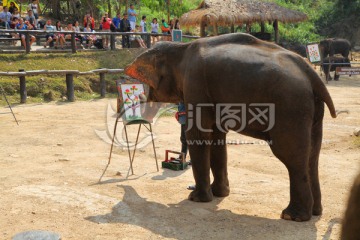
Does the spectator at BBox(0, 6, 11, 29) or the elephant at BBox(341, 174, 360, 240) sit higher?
the spectator at BBox(0, 6, 11, 29)

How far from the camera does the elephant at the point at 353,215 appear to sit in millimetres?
1432

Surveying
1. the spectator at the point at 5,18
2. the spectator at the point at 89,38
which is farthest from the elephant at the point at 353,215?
the spectator at the point at 89,38

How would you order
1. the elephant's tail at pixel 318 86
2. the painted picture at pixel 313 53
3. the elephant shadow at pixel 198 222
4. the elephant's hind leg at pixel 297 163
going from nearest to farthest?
the elephant shadow at pixel 198 222
the elephant's hind leg at pixel 297 163
the elephant's tail at pixel 318 86
the painted picture at pixel 313 53

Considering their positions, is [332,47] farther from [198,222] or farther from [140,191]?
[198,222]

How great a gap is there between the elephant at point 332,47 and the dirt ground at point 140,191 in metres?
14.4

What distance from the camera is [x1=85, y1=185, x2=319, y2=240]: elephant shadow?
5.28 meters

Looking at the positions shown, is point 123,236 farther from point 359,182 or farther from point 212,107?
point 359,182

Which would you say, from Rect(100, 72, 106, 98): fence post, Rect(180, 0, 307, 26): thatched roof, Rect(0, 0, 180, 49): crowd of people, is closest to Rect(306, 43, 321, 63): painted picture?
Rect(180, 0, 307, 26): thatched roof

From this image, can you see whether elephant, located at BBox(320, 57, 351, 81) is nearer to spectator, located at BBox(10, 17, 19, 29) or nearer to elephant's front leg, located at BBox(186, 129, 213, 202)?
spectator, located at BBox(10, 17, 19, 29)

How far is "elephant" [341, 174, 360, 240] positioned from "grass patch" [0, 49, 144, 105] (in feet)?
44.2

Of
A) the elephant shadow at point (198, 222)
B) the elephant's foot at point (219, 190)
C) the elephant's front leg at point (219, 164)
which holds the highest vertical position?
the elephant's front leg at point (219, 164)

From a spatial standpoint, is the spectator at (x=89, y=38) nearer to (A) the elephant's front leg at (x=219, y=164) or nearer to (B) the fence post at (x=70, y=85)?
(B) the fence post at (x=70, y=85)

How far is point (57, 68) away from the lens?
1691 centimetres

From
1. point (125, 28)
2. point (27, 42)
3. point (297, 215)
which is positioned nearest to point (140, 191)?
point (297, 215)
